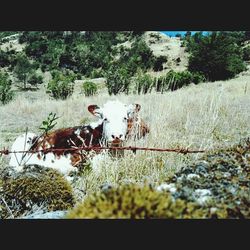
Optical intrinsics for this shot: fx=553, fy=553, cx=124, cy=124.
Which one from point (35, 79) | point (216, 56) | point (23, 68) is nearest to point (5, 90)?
point (35, 79)

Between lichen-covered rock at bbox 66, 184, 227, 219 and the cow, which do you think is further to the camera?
the cow

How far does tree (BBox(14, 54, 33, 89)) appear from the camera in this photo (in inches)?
230

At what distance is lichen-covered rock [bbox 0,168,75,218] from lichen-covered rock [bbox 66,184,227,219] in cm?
146

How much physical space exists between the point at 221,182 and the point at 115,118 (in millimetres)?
1958

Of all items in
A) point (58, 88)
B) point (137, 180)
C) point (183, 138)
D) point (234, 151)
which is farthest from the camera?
point (58, 88)

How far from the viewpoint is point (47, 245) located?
4.09m

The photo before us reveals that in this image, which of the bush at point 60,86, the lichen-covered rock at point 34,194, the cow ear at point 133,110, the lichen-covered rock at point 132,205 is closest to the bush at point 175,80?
the cow ear at point 133,110

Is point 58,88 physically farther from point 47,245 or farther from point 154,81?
point 47,245

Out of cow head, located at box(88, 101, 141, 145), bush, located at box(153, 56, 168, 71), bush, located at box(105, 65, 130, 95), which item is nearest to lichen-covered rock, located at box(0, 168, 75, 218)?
cow head, located at box(88, 101, 141, 145)

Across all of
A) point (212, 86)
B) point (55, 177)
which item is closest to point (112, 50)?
point (212, 86)

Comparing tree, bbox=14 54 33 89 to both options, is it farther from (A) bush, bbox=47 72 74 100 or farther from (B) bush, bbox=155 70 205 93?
(B) bush, bbox=155 70 205 93

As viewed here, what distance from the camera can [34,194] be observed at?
14.3 feet

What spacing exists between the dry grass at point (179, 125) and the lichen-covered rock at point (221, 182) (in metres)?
0.74

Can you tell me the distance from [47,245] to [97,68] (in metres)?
2.26
